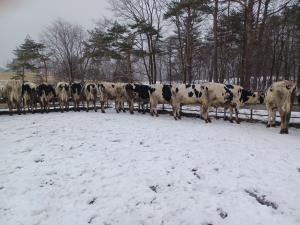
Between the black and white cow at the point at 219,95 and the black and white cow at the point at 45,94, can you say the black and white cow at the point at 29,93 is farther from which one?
the black and white cow at the point at 219,95

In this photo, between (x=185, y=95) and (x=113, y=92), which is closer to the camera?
(x=185, y=95)

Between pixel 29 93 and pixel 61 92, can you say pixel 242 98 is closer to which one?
pixel 61 92

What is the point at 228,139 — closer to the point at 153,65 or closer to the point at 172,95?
the point at 172,95

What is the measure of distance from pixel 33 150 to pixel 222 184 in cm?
560

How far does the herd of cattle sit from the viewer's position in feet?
41.6

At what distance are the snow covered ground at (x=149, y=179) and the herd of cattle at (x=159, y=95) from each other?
2.68 m

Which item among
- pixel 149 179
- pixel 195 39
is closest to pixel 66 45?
pixel 195 39

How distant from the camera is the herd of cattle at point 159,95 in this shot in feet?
41.6

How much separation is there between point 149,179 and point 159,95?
9080mm

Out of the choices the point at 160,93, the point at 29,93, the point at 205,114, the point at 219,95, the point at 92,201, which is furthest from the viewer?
the point at 29,93

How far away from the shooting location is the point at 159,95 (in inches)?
590

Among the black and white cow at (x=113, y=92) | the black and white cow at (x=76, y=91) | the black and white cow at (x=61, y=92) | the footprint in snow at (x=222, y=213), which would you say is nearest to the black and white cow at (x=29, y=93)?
the black and white cow at (x=61, y=92)

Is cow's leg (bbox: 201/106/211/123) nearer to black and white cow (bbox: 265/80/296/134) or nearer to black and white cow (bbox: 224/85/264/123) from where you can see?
black and white cow (bbox: 224/85/264/123)

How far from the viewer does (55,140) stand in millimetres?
9242
